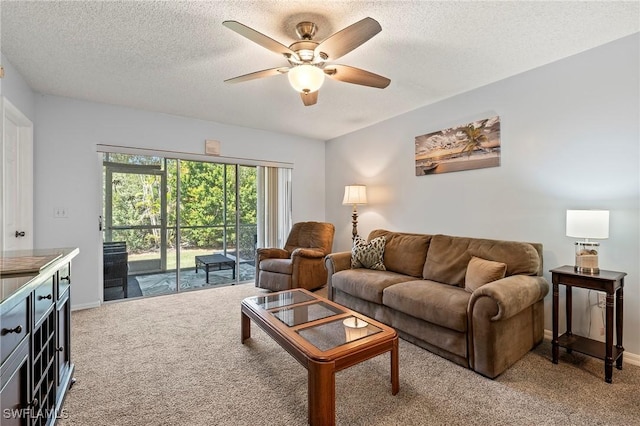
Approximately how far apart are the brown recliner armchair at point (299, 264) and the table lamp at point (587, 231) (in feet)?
8.81

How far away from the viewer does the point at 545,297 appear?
2.63 metres

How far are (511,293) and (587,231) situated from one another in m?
A: 0.70

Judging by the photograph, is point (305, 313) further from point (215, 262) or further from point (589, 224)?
point (215, 262)

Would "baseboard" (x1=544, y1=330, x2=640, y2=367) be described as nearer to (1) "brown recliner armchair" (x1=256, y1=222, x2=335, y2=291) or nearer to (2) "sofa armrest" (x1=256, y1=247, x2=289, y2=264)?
(1) "brown recliner armchair" (x1=256, y1=222, x2=335, y2=291)

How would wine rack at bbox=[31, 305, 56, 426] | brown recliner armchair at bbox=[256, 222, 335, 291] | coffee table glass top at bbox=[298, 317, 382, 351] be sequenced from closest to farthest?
wine rack at bbox=[31, 305, 56, 426] → coffee table glass top at bbox=[298, 317, 382, 351] → brown recliner armchair at bbox=[256, 222, 335, 291]

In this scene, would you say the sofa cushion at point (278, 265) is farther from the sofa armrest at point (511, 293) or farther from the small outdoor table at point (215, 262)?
the sofa armrest at point (511, 293)

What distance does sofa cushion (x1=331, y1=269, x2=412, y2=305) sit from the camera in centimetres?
283

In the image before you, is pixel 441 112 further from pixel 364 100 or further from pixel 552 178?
pixel 552 178

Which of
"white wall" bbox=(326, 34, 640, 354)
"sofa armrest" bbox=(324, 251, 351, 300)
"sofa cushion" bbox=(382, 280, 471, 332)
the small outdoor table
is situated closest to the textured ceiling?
"white wall" bbox=(326, 34, 640, 354)

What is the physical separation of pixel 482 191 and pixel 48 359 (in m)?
3.58

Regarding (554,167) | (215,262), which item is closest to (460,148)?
(554,167)

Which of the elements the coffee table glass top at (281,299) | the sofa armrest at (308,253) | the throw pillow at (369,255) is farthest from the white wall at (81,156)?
the throw pillow at (369,255)

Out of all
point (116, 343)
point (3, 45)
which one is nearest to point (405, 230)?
point (116, 343)

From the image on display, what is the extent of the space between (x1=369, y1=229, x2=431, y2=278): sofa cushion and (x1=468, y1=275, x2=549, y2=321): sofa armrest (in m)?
0.95
